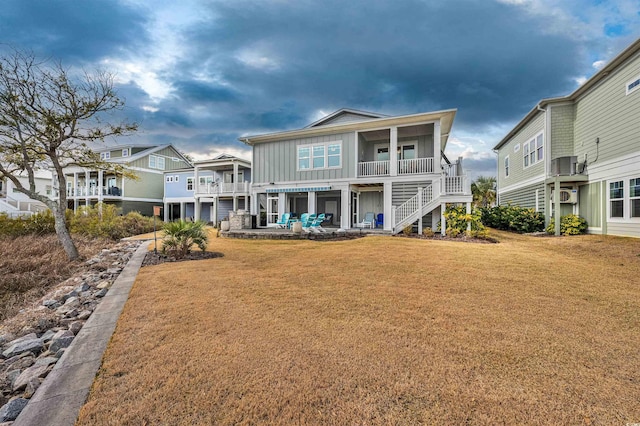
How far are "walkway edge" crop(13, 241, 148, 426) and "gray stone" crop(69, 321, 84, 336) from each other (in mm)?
137

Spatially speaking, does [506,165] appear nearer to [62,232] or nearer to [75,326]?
[75,326]

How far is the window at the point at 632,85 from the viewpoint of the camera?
1022cm

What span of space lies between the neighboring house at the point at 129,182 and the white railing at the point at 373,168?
880 inches

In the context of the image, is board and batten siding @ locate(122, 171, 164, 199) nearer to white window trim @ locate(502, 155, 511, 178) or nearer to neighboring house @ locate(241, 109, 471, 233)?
neighboring house @ locate(241, 109, 471, 233)

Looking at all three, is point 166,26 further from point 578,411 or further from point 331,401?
point 578,411

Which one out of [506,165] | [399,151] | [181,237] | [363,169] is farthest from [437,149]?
[181,237]

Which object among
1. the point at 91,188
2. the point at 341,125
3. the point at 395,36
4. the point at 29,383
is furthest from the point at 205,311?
the point at 91,188

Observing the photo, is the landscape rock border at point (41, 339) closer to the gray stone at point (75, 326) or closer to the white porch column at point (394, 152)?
the gray stone at point (75, 326)

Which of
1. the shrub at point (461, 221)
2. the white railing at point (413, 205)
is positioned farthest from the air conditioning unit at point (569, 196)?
the white railing at point (413, 205)

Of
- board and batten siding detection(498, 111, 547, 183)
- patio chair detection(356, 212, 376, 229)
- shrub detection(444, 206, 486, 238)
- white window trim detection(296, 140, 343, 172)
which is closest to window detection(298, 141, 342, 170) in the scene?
white window trim detection(296, 140, 343, 172)

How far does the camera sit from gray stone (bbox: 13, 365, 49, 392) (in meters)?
2.59

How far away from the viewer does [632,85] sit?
10.5 meters

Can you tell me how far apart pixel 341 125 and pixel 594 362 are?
46.7 feet

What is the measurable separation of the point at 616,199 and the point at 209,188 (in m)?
23.4
